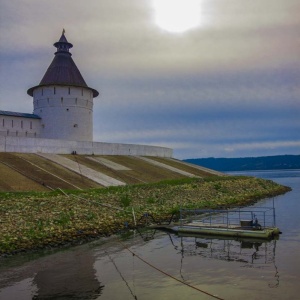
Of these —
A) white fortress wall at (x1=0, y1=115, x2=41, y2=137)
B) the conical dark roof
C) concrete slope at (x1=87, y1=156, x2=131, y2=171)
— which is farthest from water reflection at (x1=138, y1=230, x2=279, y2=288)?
the conical dark roof

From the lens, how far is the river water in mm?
12203

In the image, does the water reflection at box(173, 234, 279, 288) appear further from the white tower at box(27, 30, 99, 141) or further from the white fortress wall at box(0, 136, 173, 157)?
the white tower at box(27, 30, 99, 141)

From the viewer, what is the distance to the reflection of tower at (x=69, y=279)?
1213 cm

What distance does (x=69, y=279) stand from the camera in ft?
44.8

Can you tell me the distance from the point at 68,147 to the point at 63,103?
9.78m

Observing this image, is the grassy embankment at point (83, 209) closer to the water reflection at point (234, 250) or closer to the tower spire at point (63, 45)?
the water reflection at point (234, 250)

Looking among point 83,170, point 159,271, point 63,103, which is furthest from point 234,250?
point 63,103

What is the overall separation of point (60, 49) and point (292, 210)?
43.8 m

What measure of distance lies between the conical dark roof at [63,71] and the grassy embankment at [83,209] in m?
26.1

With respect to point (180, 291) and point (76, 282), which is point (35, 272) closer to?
point (76, 282)

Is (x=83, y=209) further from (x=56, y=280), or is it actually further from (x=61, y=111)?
(x=61, y=111)

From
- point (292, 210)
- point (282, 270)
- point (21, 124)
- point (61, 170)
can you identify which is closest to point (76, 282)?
point (282, 270)

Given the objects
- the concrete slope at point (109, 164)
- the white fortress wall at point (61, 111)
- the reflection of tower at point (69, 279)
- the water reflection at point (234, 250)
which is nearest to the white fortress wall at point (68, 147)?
the concrete slope at point (109, 164)

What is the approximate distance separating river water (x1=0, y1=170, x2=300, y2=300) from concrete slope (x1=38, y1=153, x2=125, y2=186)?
17.6 m
